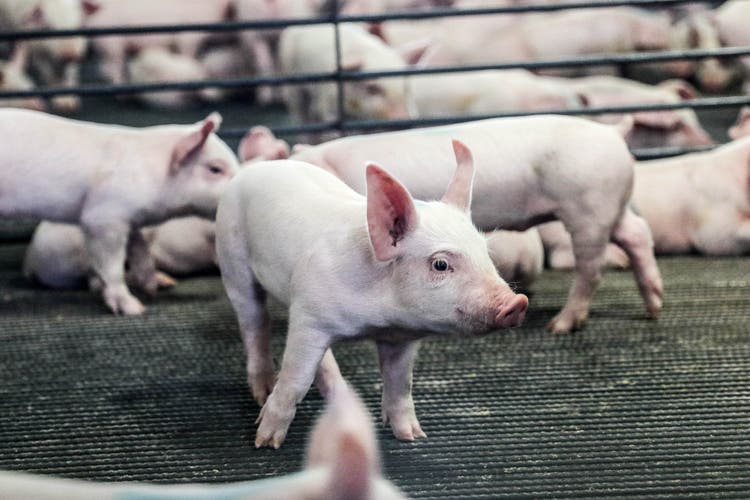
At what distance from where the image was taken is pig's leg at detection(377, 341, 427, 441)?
231 cm

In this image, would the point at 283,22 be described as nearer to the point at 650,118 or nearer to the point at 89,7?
the point at 650,118

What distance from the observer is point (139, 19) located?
23.1 ft

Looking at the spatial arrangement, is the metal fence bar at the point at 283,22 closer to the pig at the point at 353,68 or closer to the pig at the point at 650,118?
the pig at the point at 353,68

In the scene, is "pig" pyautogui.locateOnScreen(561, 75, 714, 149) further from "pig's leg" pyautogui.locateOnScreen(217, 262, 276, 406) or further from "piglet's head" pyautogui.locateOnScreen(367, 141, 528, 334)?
"piglet's head" pyautogui.locateOnScreen(367, 141, 528, 334)

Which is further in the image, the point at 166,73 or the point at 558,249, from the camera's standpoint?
the point at 166,73

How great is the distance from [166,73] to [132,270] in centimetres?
347

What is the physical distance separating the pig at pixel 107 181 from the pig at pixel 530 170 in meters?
0.51

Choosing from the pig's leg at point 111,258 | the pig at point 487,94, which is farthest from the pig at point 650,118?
the pig's leg at point 111,258

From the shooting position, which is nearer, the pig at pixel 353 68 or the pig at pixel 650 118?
the pig at pixel 353 68

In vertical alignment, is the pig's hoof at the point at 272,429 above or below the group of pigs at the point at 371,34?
above

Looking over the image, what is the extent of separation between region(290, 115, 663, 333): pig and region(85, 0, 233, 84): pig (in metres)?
4.24

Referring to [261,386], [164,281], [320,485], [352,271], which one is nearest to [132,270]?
[164,281]

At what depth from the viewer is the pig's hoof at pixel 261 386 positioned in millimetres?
2625

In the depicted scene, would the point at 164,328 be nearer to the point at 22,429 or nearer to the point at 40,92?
the point at 22,429
